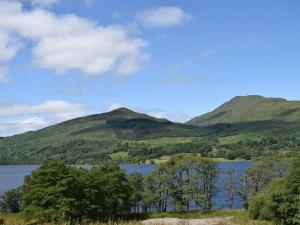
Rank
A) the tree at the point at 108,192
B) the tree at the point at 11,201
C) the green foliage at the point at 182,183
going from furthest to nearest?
the tree at the point at 11,201 → the green foliage at the point at 182,183 → the tree at the point at 108,192

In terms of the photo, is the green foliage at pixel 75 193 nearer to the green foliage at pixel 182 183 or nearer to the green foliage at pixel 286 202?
the green foliage at pixel 182 183

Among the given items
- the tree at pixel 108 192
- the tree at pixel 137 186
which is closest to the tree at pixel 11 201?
the tree at pixel 137 186

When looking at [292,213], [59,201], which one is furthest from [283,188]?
[59,201]

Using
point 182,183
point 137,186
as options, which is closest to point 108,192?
point 182,183

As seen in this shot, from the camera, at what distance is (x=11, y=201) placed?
450ft

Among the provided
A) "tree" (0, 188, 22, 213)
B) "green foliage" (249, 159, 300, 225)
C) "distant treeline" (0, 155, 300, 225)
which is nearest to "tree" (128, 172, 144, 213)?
"distant treeline" (0, 155, 300, 225)

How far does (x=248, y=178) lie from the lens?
123 m

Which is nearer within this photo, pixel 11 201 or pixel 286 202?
pixel 286 202

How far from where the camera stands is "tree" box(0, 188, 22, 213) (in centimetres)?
13612

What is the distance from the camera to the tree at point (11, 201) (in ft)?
447

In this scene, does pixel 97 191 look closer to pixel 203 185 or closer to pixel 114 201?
pixel 114 201

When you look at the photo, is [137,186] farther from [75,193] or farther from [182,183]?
[75,193]

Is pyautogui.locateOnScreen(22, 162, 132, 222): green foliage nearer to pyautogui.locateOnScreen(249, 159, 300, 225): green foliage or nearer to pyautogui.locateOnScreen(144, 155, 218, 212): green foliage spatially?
pyautogui.locateOnScreen(144, 155, 218, 212): green foliage

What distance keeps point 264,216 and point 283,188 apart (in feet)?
29.1
